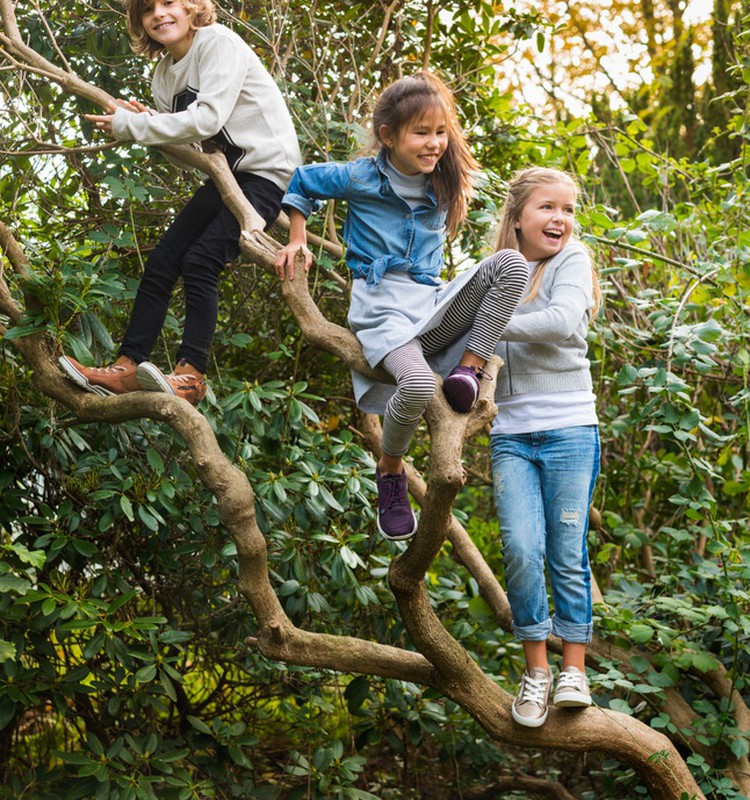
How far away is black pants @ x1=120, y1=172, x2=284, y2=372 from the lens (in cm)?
286

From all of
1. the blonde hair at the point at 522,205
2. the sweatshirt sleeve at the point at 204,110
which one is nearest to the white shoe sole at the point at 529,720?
the blonde hair at the point at 522,205

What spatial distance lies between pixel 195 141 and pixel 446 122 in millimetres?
732

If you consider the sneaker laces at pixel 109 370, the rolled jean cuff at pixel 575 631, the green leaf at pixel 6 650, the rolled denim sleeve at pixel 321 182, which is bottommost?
the green leaf at pixel 6 650

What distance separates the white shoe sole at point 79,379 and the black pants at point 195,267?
16cm

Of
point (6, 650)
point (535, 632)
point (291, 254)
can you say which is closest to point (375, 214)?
point (291, 254)

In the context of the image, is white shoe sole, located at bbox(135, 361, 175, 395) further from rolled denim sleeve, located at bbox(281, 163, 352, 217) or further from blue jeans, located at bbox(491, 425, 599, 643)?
blue jeans, located at bbox(491, 425, 599, 643)

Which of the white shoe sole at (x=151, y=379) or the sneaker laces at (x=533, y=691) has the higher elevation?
the white shoe sole at (x=151, y=379)

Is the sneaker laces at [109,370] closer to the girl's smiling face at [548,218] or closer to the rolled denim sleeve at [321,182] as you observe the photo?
the rolled denim sleeve at [321,182]

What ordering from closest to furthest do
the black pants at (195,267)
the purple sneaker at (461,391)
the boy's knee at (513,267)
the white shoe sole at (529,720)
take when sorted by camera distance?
the purple sneaker at (461,391), the boy's knee at (513,267), the white shoe sole at (529,720), the black pants at (195,267)

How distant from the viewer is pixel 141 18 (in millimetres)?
2930

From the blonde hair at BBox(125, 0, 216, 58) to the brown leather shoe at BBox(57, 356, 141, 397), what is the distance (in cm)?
98

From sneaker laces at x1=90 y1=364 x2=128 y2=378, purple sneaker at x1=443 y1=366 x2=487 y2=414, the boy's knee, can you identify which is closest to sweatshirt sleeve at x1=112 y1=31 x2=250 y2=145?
sneaker laces at x1=90 y1=364 x2=128 y2=378

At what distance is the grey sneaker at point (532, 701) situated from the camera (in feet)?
8.16

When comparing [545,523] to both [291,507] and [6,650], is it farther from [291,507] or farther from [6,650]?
[6,650]
